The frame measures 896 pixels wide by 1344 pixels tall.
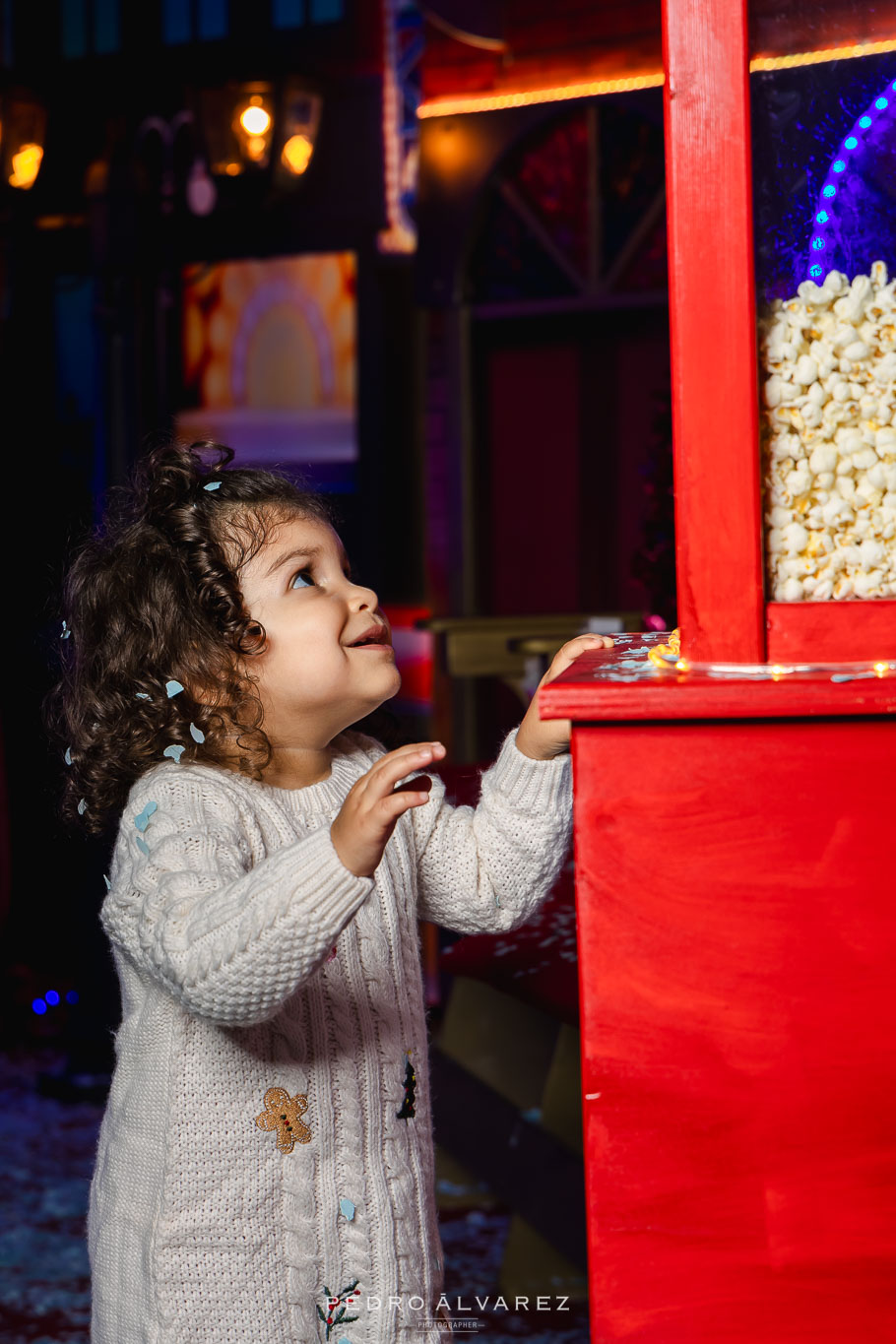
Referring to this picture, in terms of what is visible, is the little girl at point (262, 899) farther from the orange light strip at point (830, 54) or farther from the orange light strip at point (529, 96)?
the orange light strip at point (529, 96)

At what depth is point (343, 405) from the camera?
4.59 metres

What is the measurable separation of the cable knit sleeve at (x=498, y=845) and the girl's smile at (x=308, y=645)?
109 millimetres

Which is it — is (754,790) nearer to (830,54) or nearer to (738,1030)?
(738,1030)

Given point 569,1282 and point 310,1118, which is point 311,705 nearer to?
point 310,1118

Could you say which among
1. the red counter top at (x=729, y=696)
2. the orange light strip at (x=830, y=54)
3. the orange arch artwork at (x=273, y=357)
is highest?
the orange arch artwork at (x=273, y=357)

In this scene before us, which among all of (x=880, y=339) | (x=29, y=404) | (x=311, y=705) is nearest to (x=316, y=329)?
(x=29, y=404)

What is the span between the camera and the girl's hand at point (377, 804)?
0.88 meters

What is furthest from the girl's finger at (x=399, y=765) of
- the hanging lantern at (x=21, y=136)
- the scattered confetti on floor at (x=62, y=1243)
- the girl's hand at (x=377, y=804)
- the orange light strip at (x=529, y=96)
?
the orange light strip at (x=529, y=96)

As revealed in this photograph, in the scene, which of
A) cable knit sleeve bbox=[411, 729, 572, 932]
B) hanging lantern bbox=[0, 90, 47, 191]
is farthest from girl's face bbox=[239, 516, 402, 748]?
hanging lantern bbox=[0, 90, 47, 191]

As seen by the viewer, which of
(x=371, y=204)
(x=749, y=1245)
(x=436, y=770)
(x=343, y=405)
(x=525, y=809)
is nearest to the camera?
(x=749, y=1245)

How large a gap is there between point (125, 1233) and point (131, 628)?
501 millimetres

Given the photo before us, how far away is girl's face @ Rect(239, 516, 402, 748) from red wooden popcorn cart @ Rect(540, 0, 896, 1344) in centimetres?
35

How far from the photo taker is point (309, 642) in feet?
3.67

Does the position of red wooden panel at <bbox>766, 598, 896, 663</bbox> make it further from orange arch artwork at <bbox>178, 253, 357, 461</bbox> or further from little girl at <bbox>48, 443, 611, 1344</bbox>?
orange arch artwork at <bbox>178, 253, 357, 461</bbox>
